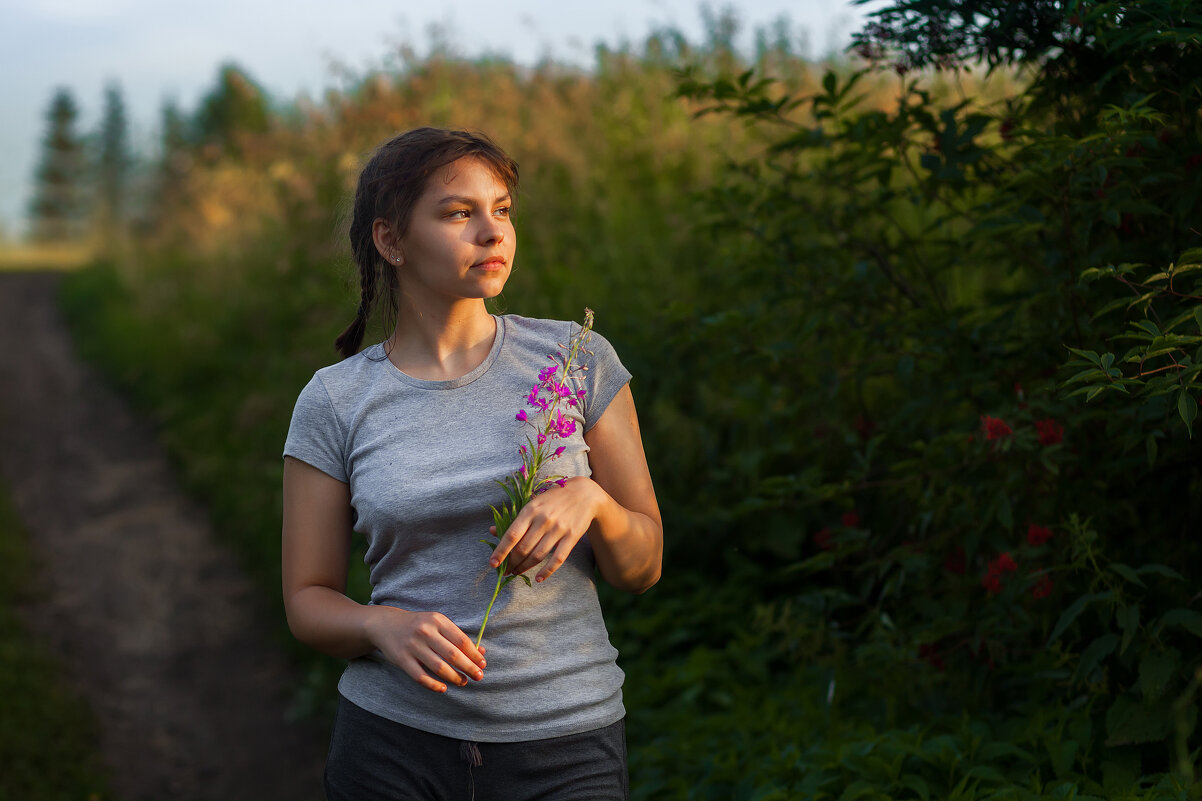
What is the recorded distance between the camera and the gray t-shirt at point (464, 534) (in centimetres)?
186

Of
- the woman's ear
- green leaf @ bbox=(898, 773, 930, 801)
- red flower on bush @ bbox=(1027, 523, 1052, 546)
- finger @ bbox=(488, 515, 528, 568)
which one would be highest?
the woman's ear

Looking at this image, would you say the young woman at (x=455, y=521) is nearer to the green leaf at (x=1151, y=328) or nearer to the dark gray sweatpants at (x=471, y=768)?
the dark gray sweatpants at (x=471, y=768)

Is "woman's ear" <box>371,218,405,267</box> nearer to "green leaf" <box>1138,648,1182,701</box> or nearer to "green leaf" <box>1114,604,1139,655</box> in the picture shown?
"green leaf" <box>1114,604,1139,655</box>

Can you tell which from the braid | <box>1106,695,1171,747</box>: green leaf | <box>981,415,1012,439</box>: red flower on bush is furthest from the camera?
<box>981,415,1012,439</box>: red flower on bush

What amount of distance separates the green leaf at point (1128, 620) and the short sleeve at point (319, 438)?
1.68 meters

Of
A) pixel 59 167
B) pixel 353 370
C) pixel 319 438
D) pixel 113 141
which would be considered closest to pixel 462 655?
pixel 319 438

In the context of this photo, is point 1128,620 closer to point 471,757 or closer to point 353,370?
point 471,757

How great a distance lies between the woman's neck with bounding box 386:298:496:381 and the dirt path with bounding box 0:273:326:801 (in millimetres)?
3180

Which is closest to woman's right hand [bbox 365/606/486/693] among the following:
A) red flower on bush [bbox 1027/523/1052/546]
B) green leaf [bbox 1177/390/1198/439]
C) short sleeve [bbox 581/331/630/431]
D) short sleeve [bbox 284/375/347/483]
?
short sleeve [bbox 284/375/347/483]

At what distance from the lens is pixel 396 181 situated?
197 centimetres

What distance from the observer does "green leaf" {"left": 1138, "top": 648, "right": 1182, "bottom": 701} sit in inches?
91.7

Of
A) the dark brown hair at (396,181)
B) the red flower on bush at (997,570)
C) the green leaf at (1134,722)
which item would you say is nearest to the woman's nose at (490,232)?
the dark brown hair at (396,181)

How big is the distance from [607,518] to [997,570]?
Result: 4.41 ft

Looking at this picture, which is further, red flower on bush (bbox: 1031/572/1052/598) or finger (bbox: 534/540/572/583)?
red flower on bush (bbox: 1031/572/1052/598)
